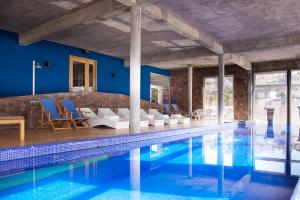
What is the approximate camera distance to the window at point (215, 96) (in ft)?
52.4

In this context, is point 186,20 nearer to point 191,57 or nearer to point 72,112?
point 191,57

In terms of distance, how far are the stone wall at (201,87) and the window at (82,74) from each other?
6800 mm

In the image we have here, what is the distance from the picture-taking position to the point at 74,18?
7152 millimetres

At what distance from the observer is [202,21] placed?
314 inches

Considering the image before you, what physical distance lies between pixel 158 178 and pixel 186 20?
5.54 metres

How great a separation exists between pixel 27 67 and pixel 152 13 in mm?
5103

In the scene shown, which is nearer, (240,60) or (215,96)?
(240,60)

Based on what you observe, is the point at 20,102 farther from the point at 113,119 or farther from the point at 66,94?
the point at 113,119

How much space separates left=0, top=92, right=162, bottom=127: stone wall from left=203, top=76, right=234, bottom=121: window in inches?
200

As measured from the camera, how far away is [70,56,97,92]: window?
437 inches

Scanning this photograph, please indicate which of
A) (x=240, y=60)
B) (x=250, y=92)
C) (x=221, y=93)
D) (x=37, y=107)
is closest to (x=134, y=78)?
(x=37, y=107)

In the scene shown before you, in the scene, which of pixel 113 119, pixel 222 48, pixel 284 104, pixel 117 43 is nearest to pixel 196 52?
pixel 222 48

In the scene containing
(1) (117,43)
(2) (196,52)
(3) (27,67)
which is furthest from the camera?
(2) (196,52)

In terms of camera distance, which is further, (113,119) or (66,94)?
(66,94)
